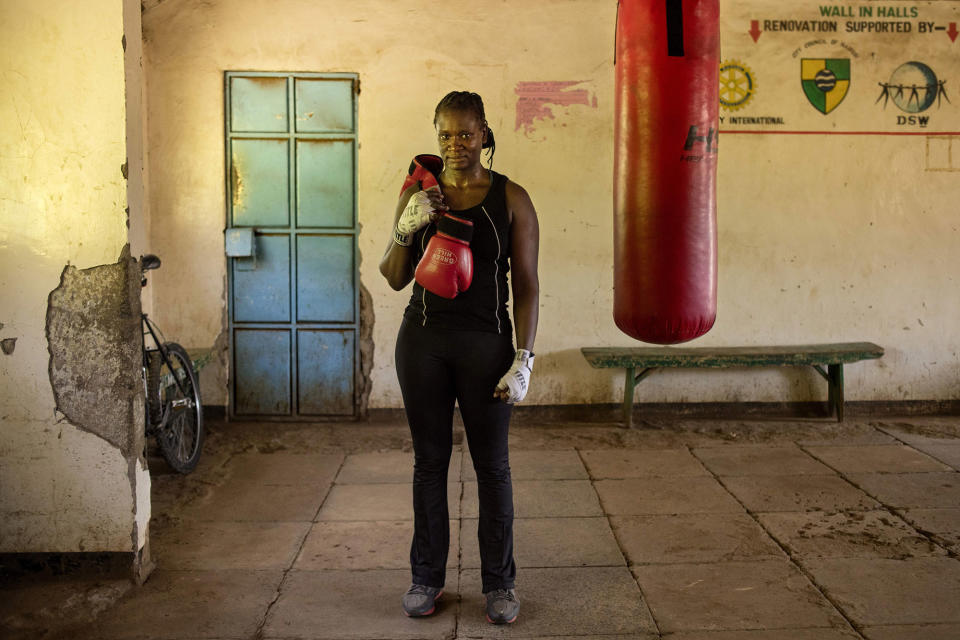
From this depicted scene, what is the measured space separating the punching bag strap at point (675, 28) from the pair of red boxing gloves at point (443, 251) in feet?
2.86

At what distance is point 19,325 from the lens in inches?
113

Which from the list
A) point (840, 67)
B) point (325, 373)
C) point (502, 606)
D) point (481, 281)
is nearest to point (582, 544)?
point (502, 606)

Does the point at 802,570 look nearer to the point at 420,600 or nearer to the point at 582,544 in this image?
the point at 582,544

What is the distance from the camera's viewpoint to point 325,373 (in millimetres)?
5473

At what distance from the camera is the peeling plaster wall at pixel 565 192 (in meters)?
5.23

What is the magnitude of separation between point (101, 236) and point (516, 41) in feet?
Result: 10.5

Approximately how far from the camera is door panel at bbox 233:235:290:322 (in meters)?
5.39

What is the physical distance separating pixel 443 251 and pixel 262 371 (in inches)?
131

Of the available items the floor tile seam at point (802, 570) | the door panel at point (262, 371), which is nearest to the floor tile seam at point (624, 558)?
the floor tile seam at point (802, 570)

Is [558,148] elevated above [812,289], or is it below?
above

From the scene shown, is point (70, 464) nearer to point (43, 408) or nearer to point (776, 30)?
point (43, 408)

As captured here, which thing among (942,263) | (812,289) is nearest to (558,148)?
(812,289)

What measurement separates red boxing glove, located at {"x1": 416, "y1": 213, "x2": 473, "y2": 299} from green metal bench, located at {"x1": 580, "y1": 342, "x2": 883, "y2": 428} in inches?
111

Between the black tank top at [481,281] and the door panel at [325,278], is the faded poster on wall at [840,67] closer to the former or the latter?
the door panel at [325,278]
